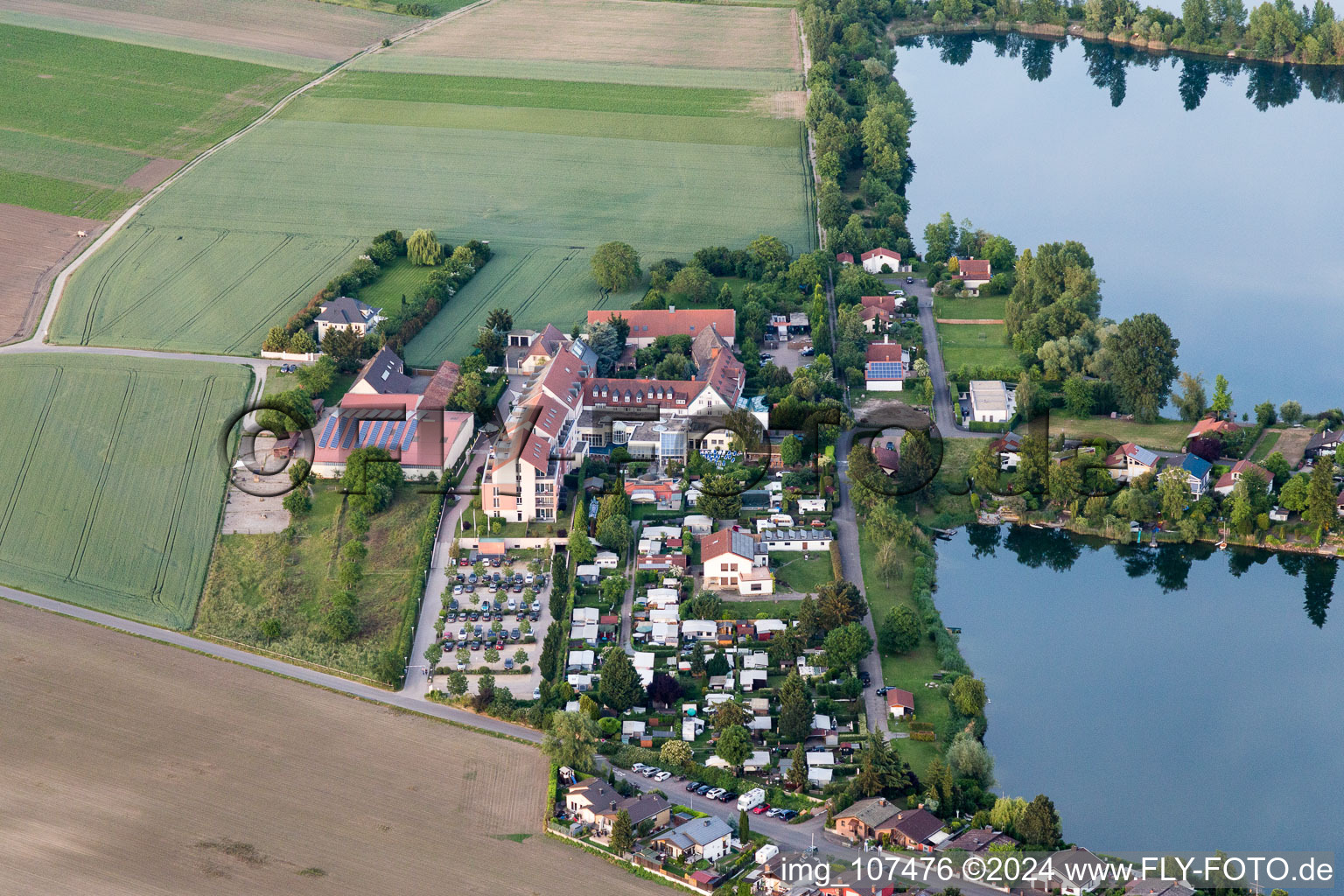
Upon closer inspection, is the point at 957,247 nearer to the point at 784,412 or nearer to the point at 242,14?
the point at 784,412

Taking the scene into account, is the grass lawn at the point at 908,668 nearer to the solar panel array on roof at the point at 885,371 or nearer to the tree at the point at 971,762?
the tree at the point at 971,762

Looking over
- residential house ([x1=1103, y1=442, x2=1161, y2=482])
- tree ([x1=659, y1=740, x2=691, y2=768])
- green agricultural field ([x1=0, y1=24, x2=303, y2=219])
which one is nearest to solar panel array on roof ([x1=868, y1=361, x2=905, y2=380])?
residential house ([x1=1103, y1=442, x2=1161, y2=482])

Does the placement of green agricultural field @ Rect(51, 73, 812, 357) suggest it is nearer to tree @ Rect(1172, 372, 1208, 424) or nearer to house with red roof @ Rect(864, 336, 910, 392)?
house with red roof @ Rect(864, 336, 910, 392)

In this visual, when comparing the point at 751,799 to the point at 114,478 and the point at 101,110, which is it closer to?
the point at 114,478

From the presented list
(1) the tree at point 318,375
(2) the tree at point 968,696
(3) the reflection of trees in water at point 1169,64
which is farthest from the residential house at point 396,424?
(3) the reflection of trees in water at point 1169,64

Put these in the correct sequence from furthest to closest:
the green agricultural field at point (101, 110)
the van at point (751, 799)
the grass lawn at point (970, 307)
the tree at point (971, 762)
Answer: the green agricultural field at point (101, 110) < the grass lawn at point (970, 307) < the tree at point (971, 762) < the van at point (751, 799)

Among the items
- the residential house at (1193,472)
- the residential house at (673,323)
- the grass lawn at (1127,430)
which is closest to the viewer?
the residential house at (1193,472)
